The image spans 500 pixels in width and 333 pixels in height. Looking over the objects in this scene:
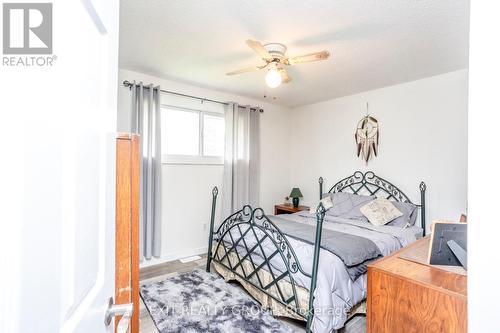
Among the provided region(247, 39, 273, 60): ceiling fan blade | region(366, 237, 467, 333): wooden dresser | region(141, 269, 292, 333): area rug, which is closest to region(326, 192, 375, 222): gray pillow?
region(141, 269, 292, 333): area rug

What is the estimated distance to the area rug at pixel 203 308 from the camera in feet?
6.90

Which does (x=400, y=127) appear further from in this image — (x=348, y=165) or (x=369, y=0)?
(x=369, y=0)

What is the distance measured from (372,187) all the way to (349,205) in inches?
20.1

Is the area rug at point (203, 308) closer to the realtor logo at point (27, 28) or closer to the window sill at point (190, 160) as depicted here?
the window sill at point (190, 160)

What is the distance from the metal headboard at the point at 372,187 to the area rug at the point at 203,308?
91.8 inches

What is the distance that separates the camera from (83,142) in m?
0.57

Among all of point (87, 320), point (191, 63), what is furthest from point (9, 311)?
point (191, 63)

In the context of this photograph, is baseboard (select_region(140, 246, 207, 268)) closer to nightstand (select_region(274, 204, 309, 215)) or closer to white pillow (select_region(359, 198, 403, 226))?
nightstand (select_region(274, 204, 309, 215))

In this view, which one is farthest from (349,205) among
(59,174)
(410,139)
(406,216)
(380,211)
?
(59,174)

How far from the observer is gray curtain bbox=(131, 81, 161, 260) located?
3.26 meters

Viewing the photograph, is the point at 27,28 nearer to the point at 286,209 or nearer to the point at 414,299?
the point at 414,299

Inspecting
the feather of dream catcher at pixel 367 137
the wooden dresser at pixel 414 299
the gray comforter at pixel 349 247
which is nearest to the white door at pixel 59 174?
the wooden dresser at pixel 414 299

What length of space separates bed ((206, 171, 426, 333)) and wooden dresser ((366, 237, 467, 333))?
57cm
